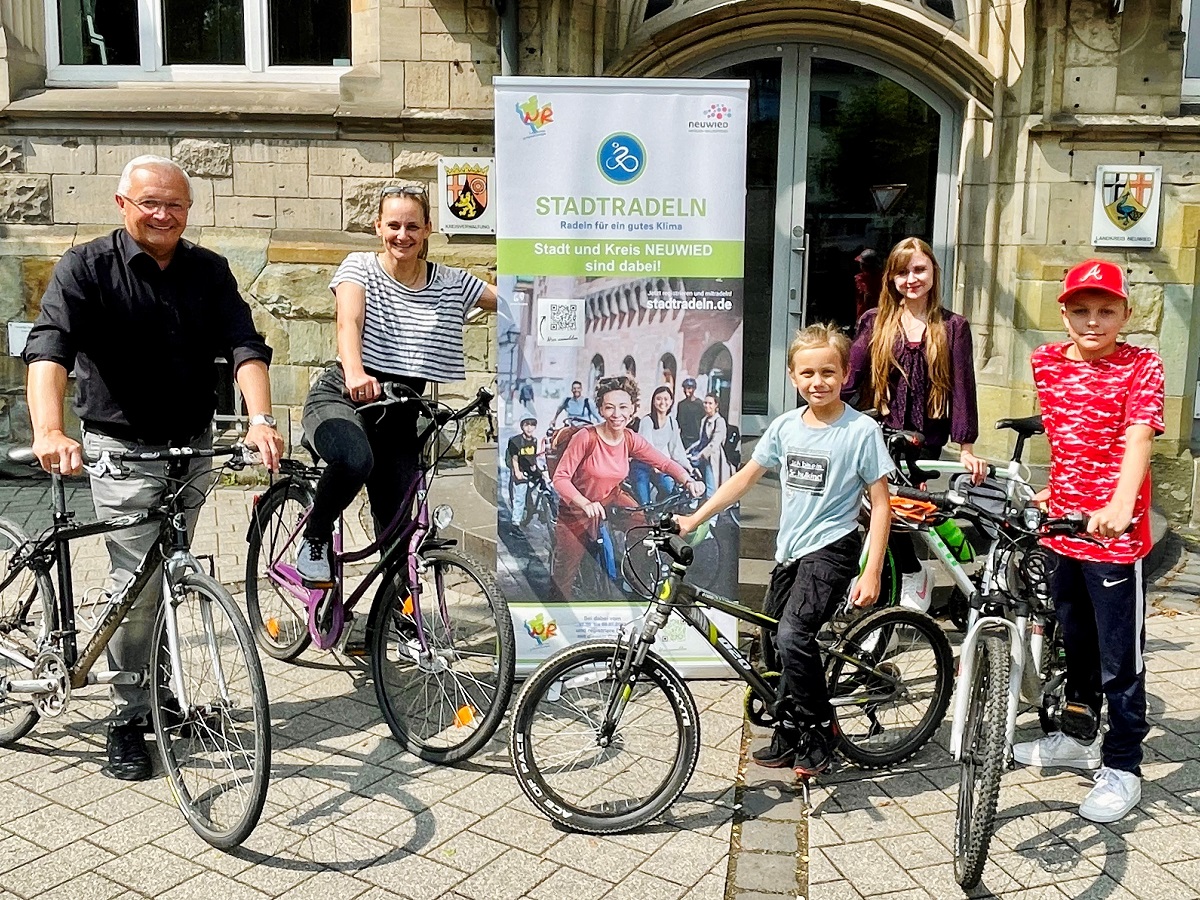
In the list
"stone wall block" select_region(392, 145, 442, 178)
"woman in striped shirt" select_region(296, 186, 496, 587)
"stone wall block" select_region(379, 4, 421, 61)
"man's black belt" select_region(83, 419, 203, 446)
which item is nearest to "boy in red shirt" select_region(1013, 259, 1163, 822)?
"woman in striped shirt" select_region(296, 186, 496, 587)

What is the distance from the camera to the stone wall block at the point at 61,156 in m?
7.91

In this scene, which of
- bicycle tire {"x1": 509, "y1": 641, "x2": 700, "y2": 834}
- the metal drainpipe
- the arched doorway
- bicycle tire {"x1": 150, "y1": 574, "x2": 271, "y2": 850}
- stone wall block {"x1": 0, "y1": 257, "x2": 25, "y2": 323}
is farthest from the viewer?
stone wall block {"x1": 0, "y1": 257, "x2": 25, "y2": 323}

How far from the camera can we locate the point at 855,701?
3812 millimetres

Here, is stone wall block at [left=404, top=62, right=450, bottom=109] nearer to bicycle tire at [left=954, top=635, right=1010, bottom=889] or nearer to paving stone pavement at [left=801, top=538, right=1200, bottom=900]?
paving stone pavement at [left=801, top=538, right=1200, bottom=900]

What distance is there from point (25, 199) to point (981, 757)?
7.41 meters

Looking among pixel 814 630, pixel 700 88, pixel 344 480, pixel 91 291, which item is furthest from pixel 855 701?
pixel 91 291

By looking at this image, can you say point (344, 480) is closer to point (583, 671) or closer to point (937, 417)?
point (583, 671)

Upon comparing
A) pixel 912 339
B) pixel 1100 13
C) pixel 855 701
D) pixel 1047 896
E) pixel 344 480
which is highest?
pixel 1100 13

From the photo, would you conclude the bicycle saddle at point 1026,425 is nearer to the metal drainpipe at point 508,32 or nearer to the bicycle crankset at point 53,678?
the bicycle crankset at point 53,678

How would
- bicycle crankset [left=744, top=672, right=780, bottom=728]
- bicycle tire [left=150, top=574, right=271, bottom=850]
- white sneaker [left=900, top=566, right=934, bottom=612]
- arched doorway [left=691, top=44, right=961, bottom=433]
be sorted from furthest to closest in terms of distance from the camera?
arched doorway [left=691, top=44, right=961, bottom=433], white sneaker [left=900, top=566, right=934, bottom=612], bicycle crankset [left=744, top=672, right=780, bottom=728], bicycle tire [left=150, top=574, right=271, bottom=850]

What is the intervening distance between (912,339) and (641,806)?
2.10 metres

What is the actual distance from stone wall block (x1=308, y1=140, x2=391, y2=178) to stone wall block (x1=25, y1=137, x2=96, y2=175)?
5.08 feet

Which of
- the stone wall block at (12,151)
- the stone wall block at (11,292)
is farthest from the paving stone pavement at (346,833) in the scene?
the stone wall block at (12,151)

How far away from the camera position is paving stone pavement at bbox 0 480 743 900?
3.14 meters
